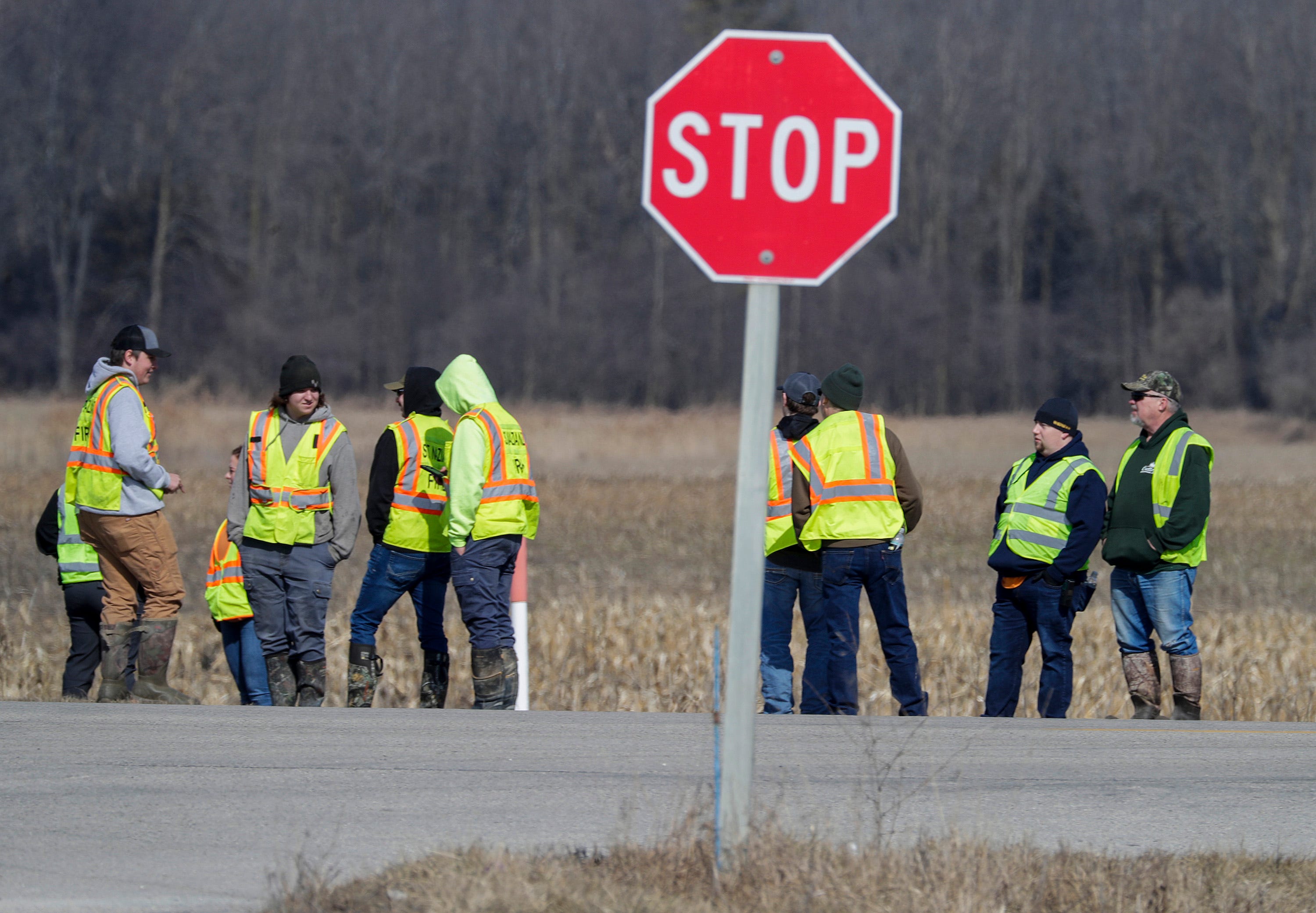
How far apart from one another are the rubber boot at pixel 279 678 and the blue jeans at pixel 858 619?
3.18 m

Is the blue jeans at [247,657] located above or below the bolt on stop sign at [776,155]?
below

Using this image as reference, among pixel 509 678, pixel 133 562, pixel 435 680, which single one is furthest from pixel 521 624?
pixel 133 562

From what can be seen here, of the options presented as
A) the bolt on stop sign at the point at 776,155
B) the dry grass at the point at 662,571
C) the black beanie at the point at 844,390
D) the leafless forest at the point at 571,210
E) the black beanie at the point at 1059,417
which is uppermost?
the leafless forest at the point at 571,210

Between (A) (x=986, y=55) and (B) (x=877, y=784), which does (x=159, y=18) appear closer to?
(A) (x=986, y=55)

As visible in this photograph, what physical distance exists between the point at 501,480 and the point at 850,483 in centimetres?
202

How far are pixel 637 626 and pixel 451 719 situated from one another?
15.2ft

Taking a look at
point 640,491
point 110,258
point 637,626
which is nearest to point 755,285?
point 637,626

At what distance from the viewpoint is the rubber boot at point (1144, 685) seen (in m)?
9.19

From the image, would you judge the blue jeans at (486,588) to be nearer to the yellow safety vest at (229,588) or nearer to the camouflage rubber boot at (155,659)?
the yellow safety vest at (229,588)

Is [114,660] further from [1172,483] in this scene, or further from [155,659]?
[1172,483]

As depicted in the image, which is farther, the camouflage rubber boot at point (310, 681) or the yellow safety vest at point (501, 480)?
the camouflage rubber boot at point (310, 681)

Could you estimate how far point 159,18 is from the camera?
58.1 meters

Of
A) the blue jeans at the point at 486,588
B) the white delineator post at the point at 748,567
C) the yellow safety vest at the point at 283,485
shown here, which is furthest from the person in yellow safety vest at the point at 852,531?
Answer: the white delineator post at the point at 748,567

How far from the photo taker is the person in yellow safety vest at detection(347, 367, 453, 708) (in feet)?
30.7
